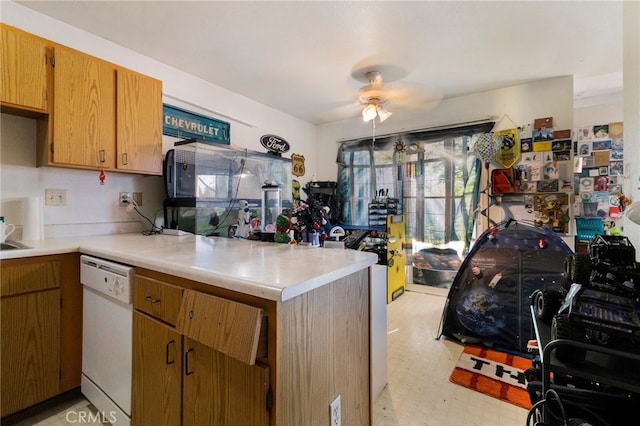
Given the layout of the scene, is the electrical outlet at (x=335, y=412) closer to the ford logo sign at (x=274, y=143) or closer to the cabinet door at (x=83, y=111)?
the cabinet door at (x=83, y=111)

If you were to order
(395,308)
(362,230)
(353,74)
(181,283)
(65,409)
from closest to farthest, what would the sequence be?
(181,283)
(65,409)
(353,74)
(395,308)
(362,230)

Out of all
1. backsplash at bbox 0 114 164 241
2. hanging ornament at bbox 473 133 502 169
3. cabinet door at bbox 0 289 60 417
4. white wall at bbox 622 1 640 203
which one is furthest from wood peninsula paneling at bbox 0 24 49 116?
hanging ornament at bbox 473 133 502 169

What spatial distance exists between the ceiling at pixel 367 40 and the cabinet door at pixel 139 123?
0.38 metres

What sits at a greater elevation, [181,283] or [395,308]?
A: [181,283]

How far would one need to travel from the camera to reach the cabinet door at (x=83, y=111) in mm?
Answer: 1757

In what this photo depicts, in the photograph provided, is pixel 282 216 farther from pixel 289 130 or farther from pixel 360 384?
pixel 289 130

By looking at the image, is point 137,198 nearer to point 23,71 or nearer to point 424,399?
point 23,71

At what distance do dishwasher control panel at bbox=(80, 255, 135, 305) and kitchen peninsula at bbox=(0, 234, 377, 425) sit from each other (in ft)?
0.15

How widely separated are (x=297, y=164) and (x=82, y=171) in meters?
2.54

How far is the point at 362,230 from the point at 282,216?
2466 mm

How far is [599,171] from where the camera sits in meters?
3.00

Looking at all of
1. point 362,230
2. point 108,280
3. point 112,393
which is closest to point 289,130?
point 362,230

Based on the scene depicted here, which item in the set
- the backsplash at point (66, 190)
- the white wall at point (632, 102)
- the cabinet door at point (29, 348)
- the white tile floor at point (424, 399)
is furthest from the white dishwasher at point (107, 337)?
the white wall at point (632, 102)

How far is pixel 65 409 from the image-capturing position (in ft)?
5.20
